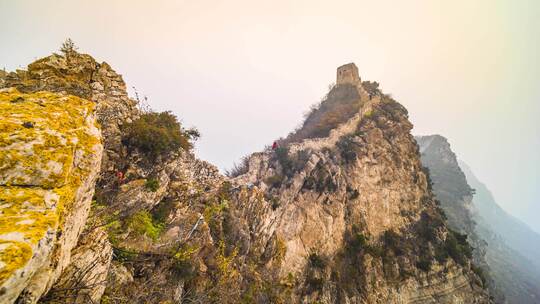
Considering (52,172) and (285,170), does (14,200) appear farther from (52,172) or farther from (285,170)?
(285,170)

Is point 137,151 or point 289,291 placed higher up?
point 137,151

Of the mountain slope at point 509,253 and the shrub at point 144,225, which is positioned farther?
the mountain slope at point 509,253

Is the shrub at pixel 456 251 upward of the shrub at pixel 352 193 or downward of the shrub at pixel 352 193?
downward

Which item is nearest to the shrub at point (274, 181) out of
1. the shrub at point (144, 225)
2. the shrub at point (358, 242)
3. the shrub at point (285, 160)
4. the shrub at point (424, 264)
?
the shrub at point (285, 160)

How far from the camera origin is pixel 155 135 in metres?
9.34

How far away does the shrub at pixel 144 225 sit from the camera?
745 cm

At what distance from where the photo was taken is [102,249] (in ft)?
14.7

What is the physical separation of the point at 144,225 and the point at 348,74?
106 ft

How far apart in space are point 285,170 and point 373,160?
10.8 meters

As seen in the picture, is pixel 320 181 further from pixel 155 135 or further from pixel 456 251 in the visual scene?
pixel 456 251

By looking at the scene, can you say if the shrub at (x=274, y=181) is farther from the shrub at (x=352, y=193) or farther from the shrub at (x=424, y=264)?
the shrub at (x=424, y=264)

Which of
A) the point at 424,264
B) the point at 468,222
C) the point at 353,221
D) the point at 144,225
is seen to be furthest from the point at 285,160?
the point at 468,222

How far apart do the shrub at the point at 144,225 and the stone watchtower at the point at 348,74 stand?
3157 cm

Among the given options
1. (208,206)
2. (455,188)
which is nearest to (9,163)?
(208,206)
